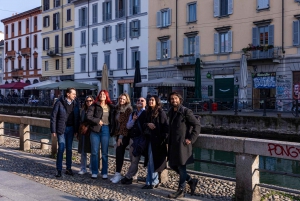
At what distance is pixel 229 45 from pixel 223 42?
0.78 metres

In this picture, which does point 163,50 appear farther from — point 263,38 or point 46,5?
point 46,5

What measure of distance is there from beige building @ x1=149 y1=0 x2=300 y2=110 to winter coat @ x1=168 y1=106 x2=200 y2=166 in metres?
18.1

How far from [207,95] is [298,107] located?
14.5 metres

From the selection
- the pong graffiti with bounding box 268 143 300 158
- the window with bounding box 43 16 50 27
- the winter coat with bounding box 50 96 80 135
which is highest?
the window with bounding box 43 16 50 27

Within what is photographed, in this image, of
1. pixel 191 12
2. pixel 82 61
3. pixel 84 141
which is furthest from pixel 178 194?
pixel 82 61

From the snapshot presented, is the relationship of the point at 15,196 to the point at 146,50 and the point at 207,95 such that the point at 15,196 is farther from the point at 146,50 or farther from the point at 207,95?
the point at 146,50

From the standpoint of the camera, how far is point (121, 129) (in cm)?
777

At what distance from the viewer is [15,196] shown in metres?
6.66

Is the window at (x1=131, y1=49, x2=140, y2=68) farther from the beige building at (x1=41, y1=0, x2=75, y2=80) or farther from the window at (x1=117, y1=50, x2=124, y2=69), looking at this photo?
the beige building at (x1=41, y1=0, x2=75, y2=80)

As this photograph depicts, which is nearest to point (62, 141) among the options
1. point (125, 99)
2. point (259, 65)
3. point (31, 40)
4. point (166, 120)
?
point (125, 99)

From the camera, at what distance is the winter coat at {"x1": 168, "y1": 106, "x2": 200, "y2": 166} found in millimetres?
6430

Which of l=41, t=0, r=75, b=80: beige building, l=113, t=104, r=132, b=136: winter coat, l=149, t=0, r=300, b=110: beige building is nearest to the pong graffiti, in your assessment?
l=113, t=104, r=132, b=136: winter coat

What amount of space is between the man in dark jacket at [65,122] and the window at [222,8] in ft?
87.1

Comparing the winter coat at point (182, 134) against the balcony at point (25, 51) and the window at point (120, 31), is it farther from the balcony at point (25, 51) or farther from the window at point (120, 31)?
the balcony at point (25, 51)
